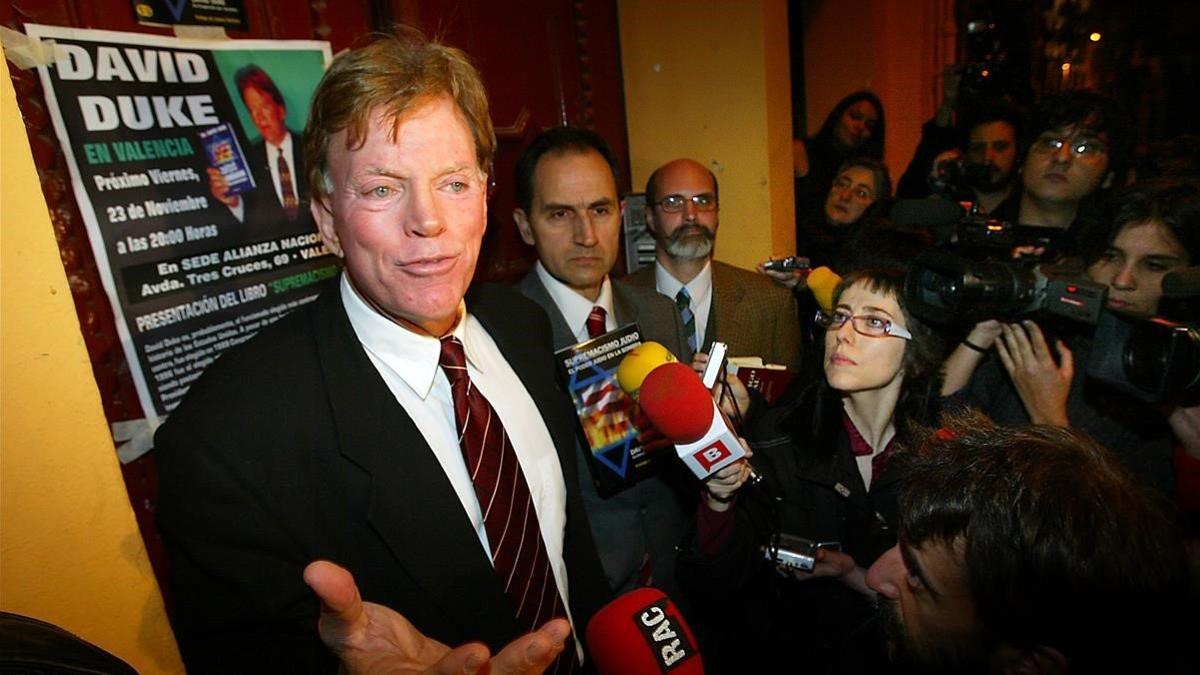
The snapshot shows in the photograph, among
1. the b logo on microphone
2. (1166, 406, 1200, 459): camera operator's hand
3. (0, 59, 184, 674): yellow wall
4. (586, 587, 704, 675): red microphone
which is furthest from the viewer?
(1166, 406, 1200, 459): camera operator's hand

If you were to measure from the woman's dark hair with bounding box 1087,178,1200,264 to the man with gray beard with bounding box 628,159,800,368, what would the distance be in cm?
121

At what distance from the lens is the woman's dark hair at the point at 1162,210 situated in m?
1.72

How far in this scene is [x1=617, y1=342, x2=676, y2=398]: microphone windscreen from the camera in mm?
1401

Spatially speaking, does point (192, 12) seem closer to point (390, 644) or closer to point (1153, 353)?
point (390, 644)

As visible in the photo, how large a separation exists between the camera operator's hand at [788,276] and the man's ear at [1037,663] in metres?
2.04

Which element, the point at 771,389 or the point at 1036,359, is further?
the point at 771,389

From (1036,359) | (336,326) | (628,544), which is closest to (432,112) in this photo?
(336,326)

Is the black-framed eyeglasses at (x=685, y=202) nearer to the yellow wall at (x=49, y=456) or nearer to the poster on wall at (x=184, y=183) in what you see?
the poster on wall at (x=184, y=183)

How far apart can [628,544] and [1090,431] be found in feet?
4.43

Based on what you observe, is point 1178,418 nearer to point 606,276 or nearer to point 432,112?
point 606,276

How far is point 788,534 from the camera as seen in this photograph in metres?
1.75

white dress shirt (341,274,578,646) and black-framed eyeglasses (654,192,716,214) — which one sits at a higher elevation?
black-framed eyeglasses (654,192,716,214)

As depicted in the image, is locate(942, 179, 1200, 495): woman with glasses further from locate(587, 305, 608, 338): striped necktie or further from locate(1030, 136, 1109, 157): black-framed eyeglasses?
locate(587, 305, 608, 338): striped necktie

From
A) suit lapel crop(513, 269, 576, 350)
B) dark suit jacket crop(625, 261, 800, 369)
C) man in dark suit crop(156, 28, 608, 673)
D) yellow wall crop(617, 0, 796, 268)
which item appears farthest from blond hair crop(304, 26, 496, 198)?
yellow wall crop(617, 0, 796, 268)
